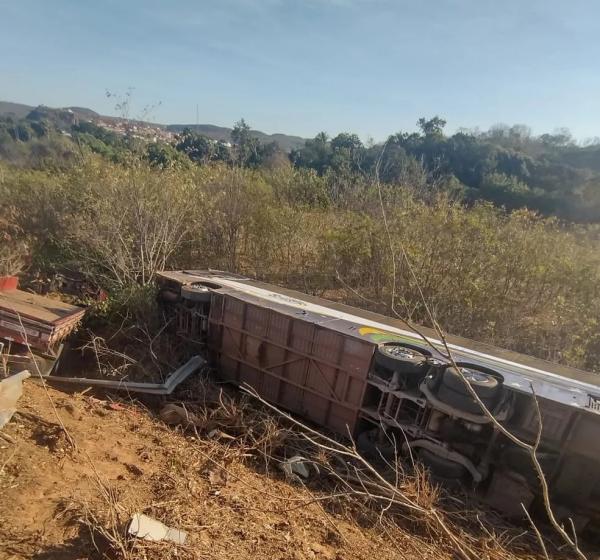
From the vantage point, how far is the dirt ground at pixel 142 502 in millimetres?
3869

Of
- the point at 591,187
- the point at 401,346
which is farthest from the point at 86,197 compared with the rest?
the point at 591,187

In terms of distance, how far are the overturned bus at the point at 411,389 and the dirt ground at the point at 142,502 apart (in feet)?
4.88

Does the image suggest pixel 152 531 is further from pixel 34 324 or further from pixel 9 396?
pixel 34 324

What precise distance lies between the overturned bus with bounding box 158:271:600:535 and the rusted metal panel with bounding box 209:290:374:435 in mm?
18

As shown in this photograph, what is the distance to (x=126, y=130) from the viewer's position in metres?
11.9

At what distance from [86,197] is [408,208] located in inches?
389

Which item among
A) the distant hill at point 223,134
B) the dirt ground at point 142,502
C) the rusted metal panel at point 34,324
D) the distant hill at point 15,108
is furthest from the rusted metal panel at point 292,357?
the distant hill at point 15,108

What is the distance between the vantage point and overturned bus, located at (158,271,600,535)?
201 inches

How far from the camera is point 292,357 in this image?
6.99 meters

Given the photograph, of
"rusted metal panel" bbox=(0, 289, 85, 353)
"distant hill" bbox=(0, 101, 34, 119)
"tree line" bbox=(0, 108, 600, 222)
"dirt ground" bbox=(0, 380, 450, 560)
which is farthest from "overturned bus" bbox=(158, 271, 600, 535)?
"distant hill" bbox=(0, 101, 34, 119)

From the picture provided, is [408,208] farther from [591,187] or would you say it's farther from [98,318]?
[591,187]

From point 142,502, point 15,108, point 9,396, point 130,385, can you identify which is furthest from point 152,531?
point 15,108

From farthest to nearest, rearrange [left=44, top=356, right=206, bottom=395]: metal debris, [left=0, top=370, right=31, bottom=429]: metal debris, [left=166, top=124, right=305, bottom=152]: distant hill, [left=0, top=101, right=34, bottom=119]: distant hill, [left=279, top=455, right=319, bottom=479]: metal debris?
[left=0, top=101, right=34, bottom=119]: distant hill, [left=166, top=124, right=305, bottom=152]: distant hill, [left=44, top=356, right=206, bottom=395]: metal debris, [left=279, top=455, right=319, bottom=479]: metal debris, [left=0, top=370, right=31, bottom=429]: metal debris

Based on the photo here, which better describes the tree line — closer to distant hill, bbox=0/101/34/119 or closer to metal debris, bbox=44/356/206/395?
metal debris, bbox=44/356/206/395
